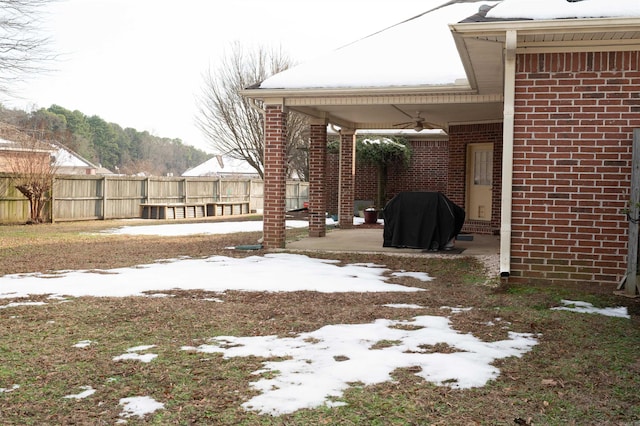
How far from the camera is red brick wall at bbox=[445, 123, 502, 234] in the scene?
15141 mm

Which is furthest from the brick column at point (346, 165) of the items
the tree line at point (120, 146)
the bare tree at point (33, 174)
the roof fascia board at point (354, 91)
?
the tree line at point (120, 146)

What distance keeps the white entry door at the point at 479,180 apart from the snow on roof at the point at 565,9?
861 cm

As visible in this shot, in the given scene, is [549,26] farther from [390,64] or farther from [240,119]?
[240,119]

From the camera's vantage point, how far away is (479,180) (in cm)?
1598

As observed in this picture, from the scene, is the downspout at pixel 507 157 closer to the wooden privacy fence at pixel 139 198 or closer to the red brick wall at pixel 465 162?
the red brick wall at pixel 465 162

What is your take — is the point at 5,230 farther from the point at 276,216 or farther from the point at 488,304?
the point at 488,304

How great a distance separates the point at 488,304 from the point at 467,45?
305 centimetres

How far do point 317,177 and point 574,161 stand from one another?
7593mm

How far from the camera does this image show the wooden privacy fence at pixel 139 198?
20547 millimetres

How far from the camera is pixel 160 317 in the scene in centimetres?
607

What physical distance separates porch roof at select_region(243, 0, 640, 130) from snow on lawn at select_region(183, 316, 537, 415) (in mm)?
3458

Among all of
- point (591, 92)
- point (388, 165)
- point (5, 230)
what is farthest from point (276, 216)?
point (388, 165)

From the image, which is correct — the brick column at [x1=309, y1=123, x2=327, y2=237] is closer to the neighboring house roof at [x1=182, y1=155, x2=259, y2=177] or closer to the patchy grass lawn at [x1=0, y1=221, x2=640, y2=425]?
the patchy grass lawn at [x1=0, y1=221, x2=640, y2=425]

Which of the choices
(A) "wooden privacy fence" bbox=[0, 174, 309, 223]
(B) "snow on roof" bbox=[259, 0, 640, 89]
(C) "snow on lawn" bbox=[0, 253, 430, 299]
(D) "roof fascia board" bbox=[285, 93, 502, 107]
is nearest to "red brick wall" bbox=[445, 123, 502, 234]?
(B) "snow on roof" bbox=[259, 0, 640, 89]
